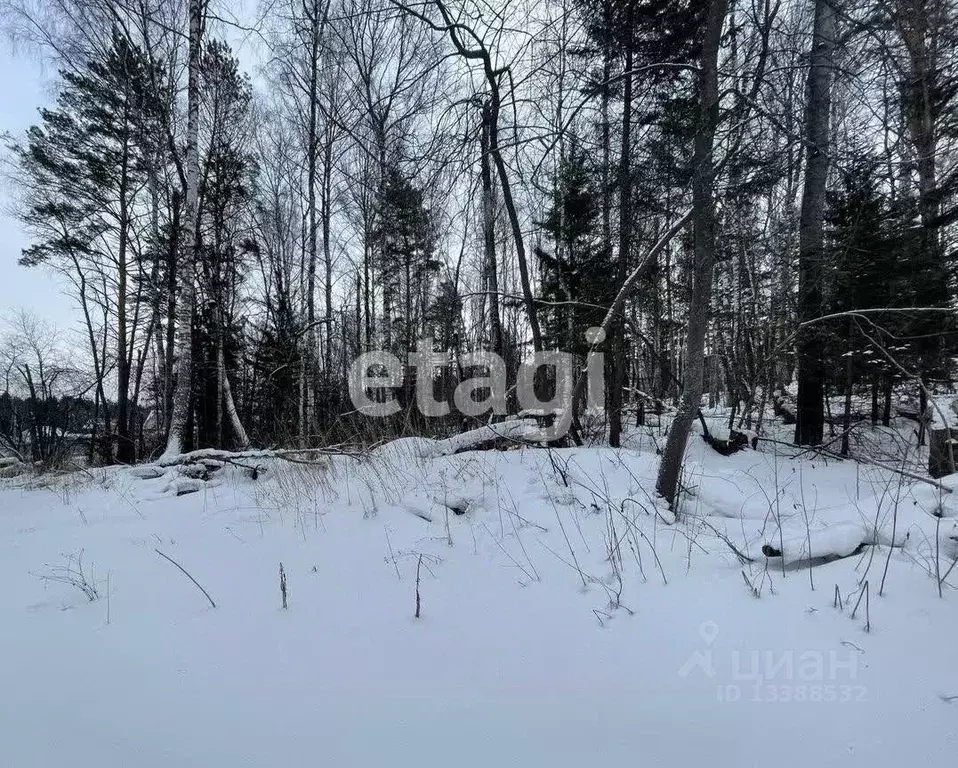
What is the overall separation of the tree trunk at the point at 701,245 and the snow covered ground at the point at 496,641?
0.42m

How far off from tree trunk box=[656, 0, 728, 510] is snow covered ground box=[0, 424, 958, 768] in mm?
422

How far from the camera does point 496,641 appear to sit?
1.65m

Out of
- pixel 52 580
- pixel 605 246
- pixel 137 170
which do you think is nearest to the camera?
pixel 52 580

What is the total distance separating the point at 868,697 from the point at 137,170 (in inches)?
669

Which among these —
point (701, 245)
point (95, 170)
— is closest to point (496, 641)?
point (701, 245)

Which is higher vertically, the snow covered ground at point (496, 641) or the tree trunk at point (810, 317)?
the tree trunk at point (810, 317)

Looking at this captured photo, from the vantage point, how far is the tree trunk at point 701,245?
2.71m

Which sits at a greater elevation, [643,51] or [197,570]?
[643,51]

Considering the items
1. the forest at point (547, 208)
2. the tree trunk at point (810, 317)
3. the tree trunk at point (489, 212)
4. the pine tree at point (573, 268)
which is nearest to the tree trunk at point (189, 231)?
the forest at point (547, 208)

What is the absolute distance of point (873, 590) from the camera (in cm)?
176

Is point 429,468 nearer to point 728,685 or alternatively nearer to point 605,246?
point 728,685

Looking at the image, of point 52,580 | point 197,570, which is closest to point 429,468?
point 197,570

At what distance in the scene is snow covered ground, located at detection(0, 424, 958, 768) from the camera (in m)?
1.21

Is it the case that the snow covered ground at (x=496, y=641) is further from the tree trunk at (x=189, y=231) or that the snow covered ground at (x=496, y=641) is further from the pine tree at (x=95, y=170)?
the pine tree at (x=95, y=170)
